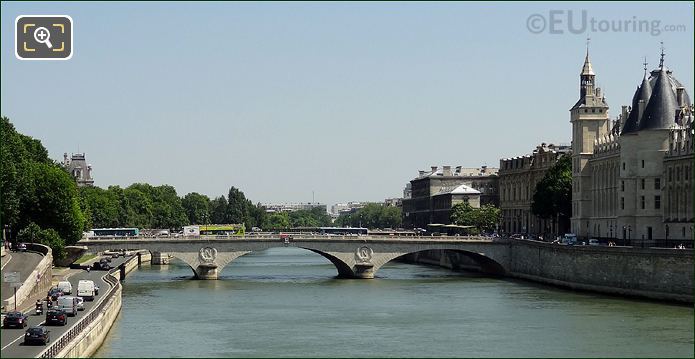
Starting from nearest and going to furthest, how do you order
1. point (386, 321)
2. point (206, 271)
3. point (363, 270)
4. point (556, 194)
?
1. point (386, 321)
2. point (206, 271)
3. point (363, 270)
4. point (556, 194)

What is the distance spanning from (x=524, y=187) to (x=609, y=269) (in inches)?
2726

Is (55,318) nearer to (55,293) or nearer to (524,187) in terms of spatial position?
(55,293)

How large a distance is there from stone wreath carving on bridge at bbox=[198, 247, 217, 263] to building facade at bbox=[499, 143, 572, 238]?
46.9 metres

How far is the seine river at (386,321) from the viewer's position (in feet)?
183

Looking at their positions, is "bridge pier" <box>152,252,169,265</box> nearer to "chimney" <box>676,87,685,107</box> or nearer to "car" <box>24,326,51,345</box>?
"chimney" <box>676,87,685,107</box>

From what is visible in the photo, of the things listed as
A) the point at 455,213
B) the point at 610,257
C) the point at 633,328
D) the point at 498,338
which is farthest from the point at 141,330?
the point at 455,213

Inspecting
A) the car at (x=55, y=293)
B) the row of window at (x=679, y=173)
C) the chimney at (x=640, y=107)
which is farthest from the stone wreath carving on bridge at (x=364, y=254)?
the car at (x=55, y=293)

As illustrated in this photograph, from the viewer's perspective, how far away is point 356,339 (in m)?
60.2

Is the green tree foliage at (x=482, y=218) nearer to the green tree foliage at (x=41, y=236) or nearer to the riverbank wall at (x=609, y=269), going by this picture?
the riverbank wall at (x=609, y=269)

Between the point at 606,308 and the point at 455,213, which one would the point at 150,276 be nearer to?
the point at 606,308

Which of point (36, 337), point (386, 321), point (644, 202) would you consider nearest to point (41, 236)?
point (386, 321)

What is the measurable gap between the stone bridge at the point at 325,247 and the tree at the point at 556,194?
600 inches

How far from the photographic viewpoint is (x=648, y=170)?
97438 mm

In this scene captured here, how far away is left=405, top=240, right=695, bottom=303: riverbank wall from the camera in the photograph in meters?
78.2
